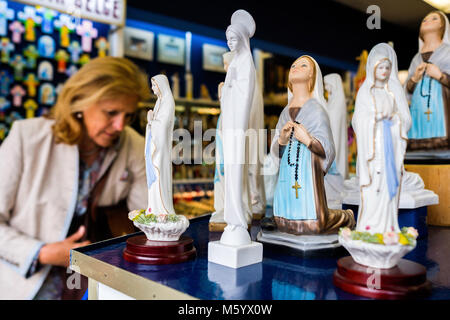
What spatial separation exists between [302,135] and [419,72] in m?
1.22

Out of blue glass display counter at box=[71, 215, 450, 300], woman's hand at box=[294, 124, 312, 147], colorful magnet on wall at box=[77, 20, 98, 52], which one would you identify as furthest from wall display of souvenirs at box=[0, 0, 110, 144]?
woman's hand at box=[294, 124, 312, 147]

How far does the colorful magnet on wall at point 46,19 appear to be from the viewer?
127 inches

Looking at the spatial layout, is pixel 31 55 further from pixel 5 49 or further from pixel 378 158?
pixel 378 158

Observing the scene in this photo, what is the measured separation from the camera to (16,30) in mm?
3115

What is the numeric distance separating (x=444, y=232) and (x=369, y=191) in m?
1.14

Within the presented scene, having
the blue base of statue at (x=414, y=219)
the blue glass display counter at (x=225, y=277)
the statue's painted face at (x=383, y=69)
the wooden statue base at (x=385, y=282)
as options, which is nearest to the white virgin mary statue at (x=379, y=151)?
the statue's painted face at (x=383, y=69)

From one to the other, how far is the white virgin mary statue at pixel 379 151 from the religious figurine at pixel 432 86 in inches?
49.2

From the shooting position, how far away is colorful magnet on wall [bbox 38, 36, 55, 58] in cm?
325

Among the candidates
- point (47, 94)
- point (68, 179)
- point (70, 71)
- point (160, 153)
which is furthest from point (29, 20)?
point (160, 153)

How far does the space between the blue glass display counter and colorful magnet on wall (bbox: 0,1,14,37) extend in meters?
2.21

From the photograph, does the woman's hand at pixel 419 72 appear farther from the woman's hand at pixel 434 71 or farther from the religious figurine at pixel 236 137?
the religious figurine at pixel 236 137

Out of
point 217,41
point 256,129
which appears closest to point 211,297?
point 256,129

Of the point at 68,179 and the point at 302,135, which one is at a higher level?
the point at 302,135
